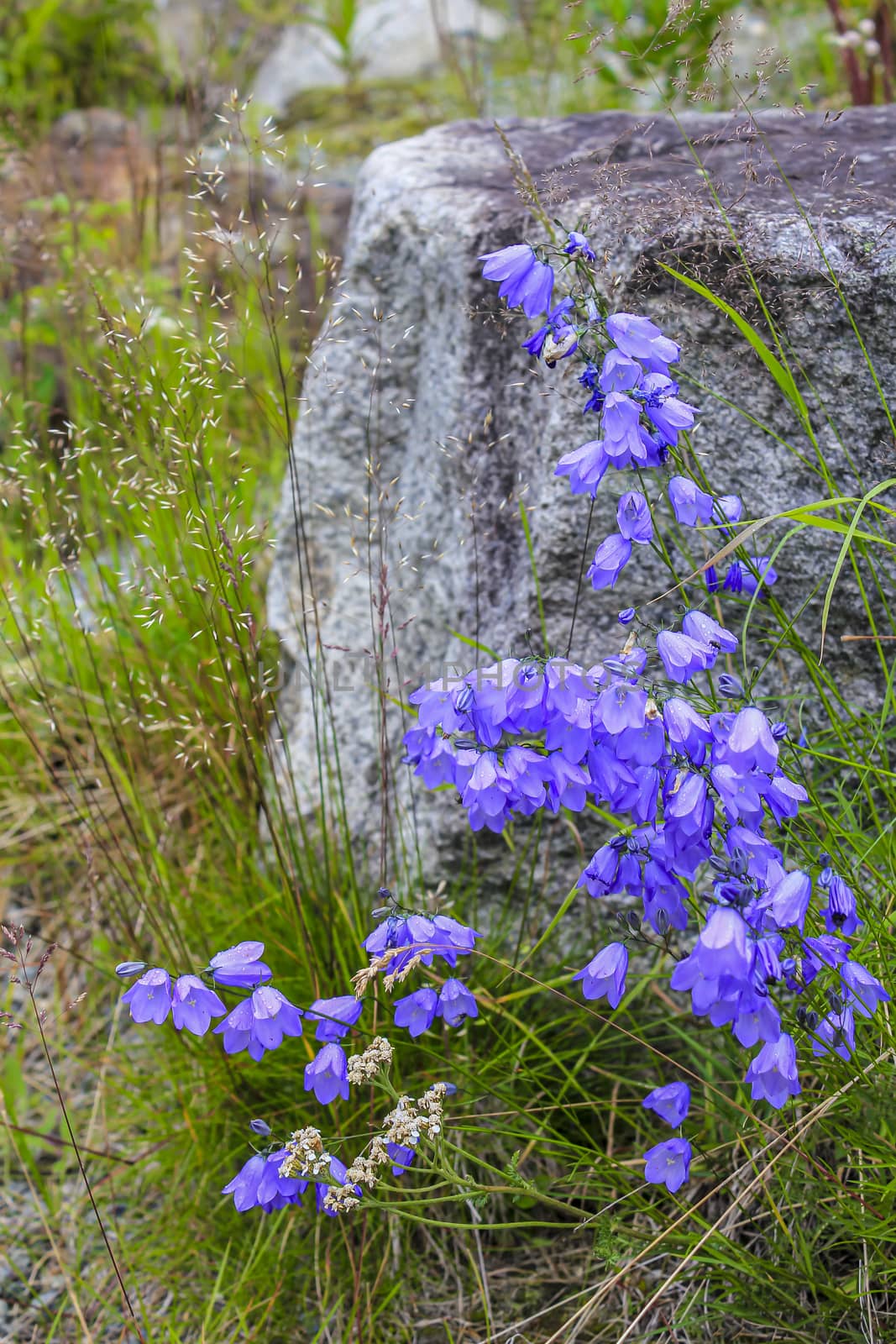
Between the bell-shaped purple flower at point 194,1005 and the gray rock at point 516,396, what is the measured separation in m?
0.64

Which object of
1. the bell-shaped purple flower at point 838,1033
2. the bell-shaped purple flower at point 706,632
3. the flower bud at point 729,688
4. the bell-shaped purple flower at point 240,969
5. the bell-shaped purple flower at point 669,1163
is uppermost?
the bell-shaped purple flower at point 706,632

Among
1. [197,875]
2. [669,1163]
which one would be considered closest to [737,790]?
[669,1163]

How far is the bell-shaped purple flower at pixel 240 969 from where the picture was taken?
1.48 meters

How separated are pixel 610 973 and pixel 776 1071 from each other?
9.6 inches

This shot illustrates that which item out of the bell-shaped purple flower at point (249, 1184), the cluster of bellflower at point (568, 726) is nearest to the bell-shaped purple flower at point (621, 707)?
the cluster of bellflower at point (568, 726)

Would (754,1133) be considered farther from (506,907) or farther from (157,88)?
(157,88)

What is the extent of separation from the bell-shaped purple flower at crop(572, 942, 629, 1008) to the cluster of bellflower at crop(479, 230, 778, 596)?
51 cm

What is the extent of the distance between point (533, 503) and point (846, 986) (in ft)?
3.72

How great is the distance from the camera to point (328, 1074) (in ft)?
5.24

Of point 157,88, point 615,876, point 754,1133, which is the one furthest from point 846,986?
point 157,88

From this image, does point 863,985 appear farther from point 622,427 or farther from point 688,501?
point 622,427

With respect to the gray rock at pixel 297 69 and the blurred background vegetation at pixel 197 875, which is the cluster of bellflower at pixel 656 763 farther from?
the gray rock at pixel 297 69

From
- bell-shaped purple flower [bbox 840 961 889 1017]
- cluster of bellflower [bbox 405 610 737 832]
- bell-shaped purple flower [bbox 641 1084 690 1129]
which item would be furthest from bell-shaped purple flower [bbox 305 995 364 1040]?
bell-shaped purple flower [bbox 840 961 889 1017]

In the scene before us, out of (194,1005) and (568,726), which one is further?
(194,1005)
